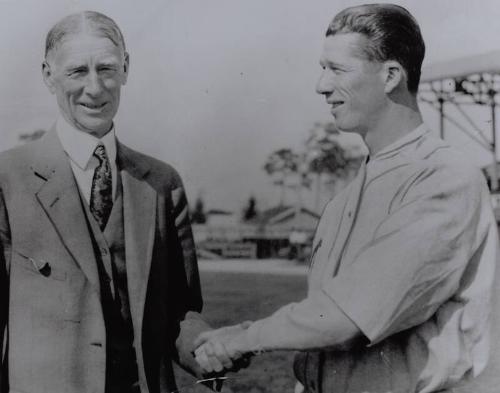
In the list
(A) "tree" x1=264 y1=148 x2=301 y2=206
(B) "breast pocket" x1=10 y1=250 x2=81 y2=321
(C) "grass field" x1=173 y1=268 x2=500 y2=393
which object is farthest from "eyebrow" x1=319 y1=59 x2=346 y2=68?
(B) "breast pocket" x1=10 y1=250 x2=81 y2=321

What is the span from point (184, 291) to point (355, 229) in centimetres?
72

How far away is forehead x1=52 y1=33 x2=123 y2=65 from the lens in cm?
253

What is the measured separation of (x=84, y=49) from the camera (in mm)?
2533

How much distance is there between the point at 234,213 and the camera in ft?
8.96

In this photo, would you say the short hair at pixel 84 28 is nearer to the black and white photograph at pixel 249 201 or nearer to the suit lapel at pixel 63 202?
the black and white photograph at pixel 249 201

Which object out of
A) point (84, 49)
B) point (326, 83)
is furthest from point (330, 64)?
point (84, 49)

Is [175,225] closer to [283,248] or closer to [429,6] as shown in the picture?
[283,248]

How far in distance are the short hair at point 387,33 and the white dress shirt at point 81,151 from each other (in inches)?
35.9

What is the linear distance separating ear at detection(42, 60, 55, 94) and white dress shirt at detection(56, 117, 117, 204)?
11 cm

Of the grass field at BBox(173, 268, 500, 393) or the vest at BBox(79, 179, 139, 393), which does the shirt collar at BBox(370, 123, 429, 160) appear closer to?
the grass field at BBox(173, 268, 500, 393)

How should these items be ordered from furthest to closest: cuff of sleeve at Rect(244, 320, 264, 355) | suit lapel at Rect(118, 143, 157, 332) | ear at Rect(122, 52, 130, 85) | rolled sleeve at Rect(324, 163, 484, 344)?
ear at Rect(122, 52, 130, 85), suit lapel at Rect(118, 143, 157, 332), cuff of sleeve at Rect(244, 320, 264, 355), rolled sleeve at Rect(324, 163, 484, 344)

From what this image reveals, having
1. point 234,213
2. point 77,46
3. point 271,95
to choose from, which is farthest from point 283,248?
point 77,46

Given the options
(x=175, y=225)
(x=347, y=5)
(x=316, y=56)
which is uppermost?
(x=347, y=5)

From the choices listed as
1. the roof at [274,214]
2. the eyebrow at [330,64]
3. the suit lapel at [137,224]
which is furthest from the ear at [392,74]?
the suit lapel at [137,224]
